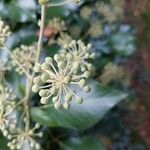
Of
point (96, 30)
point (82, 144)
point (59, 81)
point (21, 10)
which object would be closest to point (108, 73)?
point (96, 30)

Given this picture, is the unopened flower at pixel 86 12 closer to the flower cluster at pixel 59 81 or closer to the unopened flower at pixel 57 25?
the unopened flower at pixel 57 25

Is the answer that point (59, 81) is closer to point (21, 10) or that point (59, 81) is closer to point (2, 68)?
point (2, 68)

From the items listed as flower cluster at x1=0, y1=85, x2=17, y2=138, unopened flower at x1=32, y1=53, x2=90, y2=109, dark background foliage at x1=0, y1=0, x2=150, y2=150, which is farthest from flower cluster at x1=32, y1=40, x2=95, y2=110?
dark background foliage at x1=0, y1=0, x2=150, y2=150

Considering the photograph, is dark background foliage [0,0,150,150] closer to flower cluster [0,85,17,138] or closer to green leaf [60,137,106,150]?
green leaf [60,137,106,150]

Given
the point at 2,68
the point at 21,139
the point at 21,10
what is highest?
the point at 21,10

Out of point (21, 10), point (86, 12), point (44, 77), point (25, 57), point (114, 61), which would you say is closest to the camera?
point (44, 77)
